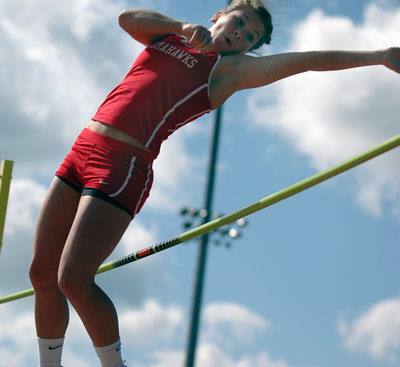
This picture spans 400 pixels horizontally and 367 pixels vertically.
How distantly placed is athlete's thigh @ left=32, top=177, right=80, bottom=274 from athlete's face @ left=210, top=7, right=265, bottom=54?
1.15 metres

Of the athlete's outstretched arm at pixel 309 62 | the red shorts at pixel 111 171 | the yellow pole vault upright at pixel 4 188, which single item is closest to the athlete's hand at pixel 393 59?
the athlete's outstretched arm at pixel 309 62

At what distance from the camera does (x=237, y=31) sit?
5129 millimetres

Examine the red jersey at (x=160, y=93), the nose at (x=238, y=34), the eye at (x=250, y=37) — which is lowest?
the red jersey at (x=160, y=93)

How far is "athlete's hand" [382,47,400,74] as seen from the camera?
15.5 ft

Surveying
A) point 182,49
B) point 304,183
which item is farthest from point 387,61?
point 182,49

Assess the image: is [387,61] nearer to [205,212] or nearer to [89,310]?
[89,310]

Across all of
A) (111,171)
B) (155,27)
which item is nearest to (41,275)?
(111,171)

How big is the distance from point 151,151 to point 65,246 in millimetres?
658

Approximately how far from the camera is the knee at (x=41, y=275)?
15.9 ft

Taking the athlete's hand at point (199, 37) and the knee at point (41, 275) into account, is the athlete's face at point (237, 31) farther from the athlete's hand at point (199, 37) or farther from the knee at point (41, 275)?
the knee at point (41, 275)

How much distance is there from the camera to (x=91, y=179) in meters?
4.60

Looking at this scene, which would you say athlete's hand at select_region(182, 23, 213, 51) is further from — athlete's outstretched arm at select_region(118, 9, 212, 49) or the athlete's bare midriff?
the athlete's bare midriff

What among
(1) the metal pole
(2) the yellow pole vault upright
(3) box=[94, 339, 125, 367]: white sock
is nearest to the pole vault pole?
(3) box=[94, 339, 125, 367]: white sock

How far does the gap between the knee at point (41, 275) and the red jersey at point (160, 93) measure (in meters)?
0.83
